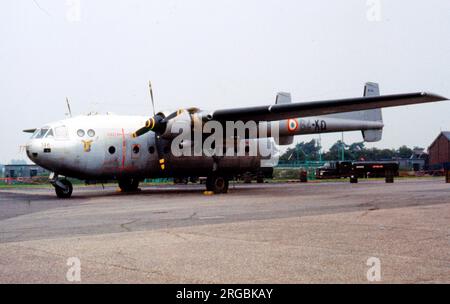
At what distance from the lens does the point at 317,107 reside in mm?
21484

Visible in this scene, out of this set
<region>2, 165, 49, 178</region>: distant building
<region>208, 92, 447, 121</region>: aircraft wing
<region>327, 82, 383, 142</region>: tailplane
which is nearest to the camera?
<region>208, 92, 447, 121</region>: aircraft wing

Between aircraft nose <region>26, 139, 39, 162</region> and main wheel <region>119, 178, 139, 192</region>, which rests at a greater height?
aircraft nose <region>26, 139, 39, 162</region>

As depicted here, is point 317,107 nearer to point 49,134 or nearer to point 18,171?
point 49,134

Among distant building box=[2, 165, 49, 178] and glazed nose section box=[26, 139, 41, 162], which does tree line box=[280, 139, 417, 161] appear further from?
glazed nose section box=[26, 139, 41, 162]

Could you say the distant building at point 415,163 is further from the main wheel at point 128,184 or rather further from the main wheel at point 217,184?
the main wheel at point 128,184

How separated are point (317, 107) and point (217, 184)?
22.7 ft

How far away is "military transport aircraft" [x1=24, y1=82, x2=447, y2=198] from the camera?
857 inches

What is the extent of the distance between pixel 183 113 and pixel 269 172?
93.7 ft

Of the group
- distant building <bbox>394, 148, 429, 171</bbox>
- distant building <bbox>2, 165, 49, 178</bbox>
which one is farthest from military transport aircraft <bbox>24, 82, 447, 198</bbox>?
distant building <bbox>394, 148, 429, 171</bbox>

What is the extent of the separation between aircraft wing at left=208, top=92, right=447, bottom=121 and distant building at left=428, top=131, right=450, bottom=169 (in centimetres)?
7323

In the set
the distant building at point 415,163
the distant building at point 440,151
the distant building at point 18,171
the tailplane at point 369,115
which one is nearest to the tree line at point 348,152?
the distant building at point 415,163

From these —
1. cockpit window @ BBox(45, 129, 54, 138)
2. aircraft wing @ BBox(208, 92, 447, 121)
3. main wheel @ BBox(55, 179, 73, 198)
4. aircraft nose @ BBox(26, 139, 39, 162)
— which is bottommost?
main wheel @ BBox(55, 179, 73, 198)

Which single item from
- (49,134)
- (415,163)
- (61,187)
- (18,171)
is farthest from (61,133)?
(415,163)
